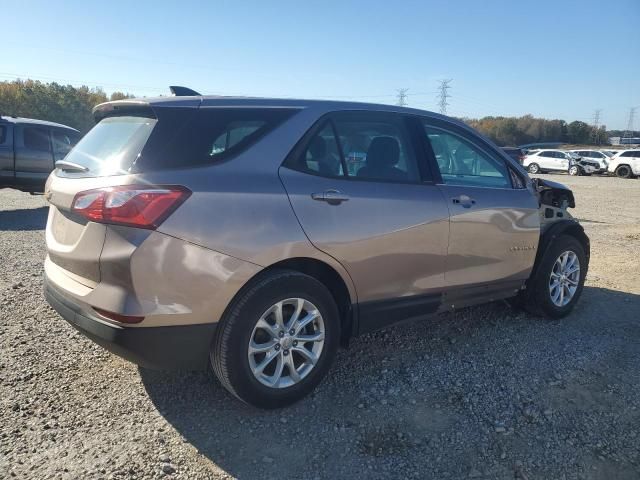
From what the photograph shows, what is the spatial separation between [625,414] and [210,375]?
261 cm

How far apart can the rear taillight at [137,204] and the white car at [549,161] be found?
3566cm

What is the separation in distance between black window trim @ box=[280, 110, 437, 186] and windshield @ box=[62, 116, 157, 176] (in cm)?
79

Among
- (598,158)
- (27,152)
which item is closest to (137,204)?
(27,152)

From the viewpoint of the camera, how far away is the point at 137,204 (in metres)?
2.46

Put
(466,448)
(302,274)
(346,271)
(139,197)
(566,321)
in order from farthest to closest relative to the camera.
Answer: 1. (566,321)
2. (346,271)
3. (302,274)
4. (466,448)
5. (139,197)

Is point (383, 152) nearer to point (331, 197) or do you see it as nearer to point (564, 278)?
point (331, 197)

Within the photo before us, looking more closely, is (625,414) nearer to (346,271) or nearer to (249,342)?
(346,271)

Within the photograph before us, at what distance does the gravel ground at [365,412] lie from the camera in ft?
8.25

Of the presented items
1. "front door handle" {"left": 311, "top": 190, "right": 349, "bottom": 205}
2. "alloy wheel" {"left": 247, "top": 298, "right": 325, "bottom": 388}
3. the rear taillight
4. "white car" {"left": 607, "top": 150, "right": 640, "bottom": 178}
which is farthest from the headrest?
"white car" {"left": 607, "top": 150, "right": 640, "bottom": 178}

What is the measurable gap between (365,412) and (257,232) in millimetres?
1262

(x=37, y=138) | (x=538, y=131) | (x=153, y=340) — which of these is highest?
(x=538, y=131)

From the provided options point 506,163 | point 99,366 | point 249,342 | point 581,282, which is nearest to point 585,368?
point 581,282

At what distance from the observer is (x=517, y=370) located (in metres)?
3.58

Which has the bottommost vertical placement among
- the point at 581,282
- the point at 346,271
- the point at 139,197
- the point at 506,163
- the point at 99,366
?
the point at 99,366
